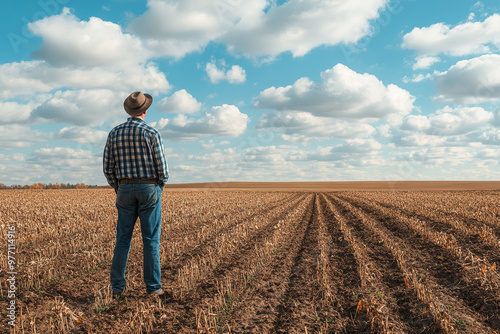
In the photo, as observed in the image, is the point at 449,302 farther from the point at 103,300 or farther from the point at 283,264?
the point at 103,300

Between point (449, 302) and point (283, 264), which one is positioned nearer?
point (449, 302)

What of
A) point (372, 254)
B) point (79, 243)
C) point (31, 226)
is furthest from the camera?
point (31, 226)

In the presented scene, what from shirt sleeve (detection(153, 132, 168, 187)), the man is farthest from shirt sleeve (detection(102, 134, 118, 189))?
shirt sleeve (detection(153, 132, 168, 187))

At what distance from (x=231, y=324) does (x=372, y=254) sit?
606 cm

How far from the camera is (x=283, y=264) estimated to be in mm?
8289

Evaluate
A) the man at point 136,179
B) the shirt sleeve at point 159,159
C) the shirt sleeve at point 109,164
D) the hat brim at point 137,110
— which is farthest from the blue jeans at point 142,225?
the hat brim at point 137,110

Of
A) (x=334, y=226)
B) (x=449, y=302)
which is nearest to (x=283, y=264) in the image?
(x=449, y=302)

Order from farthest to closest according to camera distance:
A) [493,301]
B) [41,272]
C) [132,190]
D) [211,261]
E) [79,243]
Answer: [79,243], [211,261], [41,272], [493,301], [132,190]

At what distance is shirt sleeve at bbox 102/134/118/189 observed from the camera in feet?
17.9

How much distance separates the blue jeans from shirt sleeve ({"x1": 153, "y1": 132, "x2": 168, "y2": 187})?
192mm

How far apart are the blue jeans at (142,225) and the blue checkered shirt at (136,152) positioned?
215 millimetres

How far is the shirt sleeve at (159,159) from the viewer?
536cm

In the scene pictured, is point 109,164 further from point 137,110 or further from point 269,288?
point 269,288

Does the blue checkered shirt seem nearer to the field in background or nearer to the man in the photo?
the man
